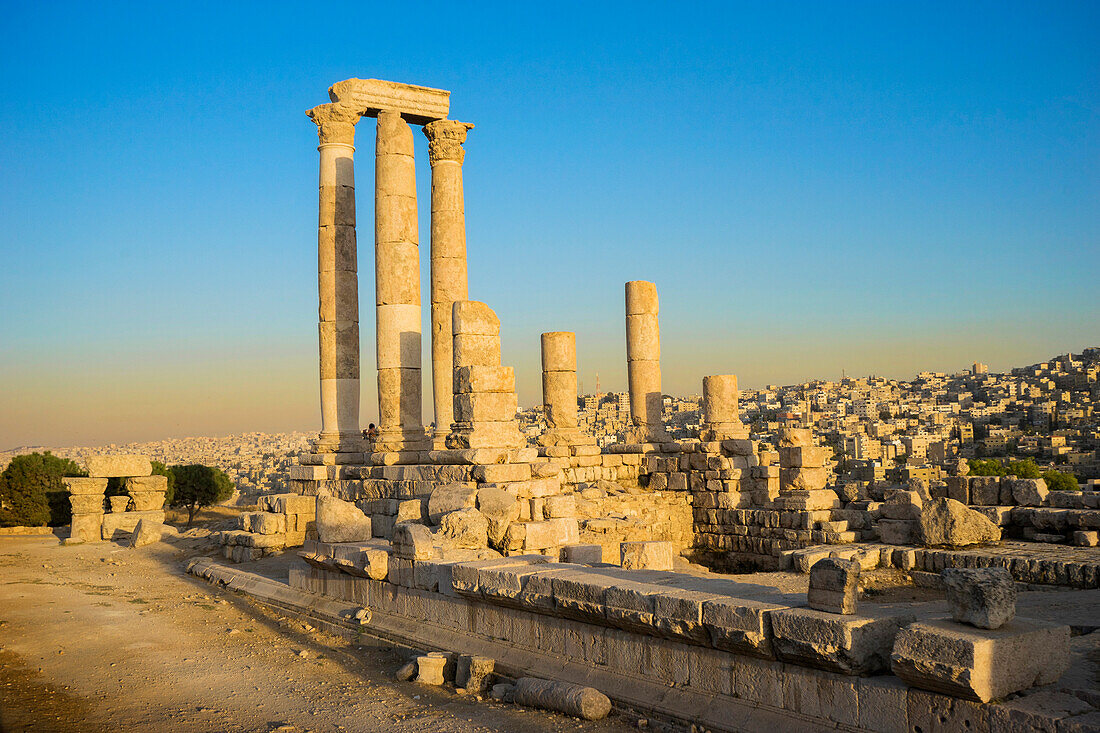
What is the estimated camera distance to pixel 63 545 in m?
20.9

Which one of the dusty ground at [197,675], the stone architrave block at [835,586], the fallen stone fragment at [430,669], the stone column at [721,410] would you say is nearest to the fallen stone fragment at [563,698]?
the dusty ground at [197,675]

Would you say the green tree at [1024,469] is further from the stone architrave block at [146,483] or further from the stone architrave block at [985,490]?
the stone architrave block at [146,483]

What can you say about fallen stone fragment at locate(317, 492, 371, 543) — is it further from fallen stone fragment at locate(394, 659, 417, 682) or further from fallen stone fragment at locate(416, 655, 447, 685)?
fallen stone fragment at locate(416, 655, 447, 685)

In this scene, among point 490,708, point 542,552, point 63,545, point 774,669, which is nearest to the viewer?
point 774,669

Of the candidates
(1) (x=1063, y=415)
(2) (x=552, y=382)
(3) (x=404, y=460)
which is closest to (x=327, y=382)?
(3) (x=404, y=460)

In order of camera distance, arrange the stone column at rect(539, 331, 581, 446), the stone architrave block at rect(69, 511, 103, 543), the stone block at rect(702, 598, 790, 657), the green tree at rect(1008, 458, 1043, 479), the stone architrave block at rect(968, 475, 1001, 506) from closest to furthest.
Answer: the stone block at rect(702, 598, 790, 657)
the stone architrave block at rect(968, 475, 1001, 506)
the stone column at rect(539, 331, 581, 446)
the stone architrave block at rect(69, 511, 103, 543)
the green tree at rect(1008, 458, 1043, 479)

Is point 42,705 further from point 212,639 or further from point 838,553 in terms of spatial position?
point 838,553

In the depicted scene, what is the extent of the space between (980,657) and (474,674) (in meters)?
4.18

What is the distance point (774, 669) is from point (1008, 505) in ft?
35.7

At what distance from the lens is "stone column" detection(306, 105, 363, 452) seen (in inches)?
699

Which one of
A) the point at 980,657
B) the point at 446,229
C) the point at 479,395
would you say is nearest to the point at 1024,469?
the point at 446,229

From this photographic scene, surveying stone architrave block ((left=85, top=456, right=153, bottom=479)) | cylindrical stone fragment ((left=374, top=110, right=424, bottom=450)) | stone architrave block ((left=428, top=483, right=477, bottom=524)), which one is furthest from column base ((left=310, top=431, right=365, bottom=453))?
stone architrave block ((left=85, top=456, right=153, bottom=479))

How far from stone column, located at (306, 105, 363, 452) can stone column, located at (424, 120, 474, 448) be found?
1575mm

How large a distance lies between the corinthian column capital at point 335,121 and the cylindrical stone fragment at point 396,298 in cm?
79
